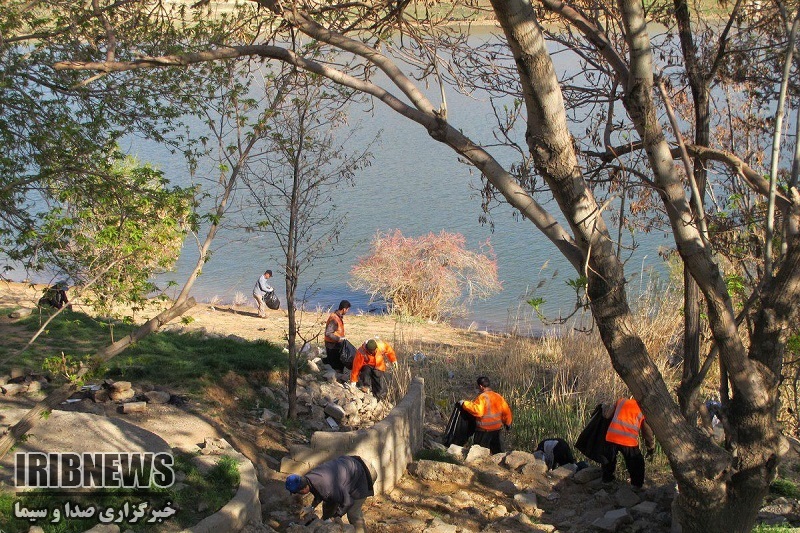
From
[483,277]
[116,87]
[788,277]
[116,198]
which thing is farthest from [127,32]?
[483,277]

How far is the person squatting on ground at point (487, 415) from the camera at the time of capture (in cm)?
1148

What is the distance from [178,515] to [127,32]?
215 inches

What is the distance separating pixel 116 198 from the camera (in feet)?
26.3

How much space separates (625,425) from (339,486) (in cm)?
389

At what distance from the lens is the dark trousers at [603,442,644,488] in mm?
10031

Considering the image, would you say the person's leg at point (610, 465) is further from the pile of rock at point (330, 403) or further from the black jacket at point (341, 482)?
the pile of rock at point (330, 403)

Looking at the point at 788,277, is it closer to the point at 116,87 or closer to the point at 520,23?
the point at 520,23

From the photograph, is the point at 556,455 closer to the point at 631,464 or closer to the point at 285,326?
the point at 631,464

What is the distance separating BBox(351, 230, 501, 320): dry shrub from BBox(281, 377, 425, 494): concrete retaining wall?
1184 cm

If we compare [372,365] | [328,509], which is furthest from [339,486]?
[372,365]

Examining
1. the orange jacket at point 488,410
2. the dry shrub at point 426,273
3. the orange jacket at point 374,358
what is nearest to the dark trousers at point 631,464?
the orange jacket at point 488,410

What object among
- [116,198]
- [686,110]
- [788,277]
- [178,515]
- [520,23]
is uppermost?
[686,110]

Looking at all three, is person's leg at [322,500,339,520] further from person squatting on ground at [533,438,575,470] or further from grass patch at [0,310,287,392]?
grass patch at [0,310,287,392]

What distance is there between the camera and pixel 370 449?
967cm
